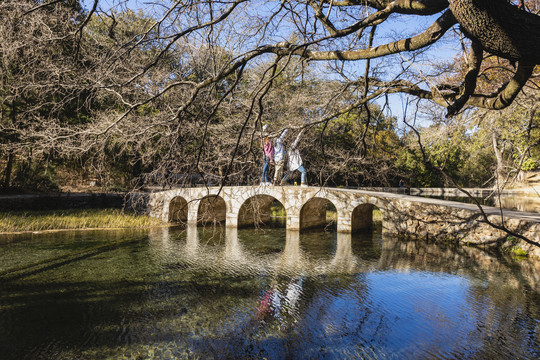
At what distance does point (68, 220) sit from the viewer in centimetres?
1185

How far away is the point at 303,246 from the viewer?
983 cm

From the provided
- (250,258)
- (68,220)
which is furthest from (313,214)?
(68,220)

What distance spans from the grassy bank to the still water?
1.82 m

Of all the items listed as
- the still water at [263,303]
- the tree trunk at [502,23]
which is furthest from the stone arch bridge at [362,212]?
the tree trunk at [502,23]

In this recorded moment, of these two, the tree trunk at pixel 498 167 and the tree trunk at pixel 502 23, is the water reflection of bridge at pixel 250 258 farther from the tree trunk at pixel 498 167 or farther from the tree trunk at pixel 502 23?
the tree trunk at pixel 502 23

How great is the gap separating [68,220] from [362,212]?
9775 millimetres

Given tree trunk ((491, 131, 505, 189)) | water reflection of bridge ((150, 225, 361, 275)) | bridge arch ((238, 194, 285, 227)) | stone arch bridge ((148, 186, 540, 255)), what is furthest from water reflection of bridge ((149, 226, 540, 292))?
bridge arch ((238, 194, 285, 227))

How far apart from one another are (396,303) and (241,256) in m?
4.10

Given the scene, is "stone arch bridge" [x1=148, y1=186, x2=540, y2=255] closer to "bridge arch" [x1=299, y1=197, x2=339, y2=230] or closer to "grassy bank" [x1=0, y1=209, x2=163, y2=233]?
"bridge arch" [x1=299, y1=197, x2=339, y2=230]

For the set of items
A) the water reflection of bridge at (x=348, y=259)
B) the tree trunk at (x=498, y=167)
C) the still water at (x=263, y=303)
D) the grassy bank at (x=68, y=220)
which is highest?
the tree trunk at (x=498, y=167)

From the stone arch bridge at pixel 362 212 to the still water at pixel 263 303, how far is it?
2.55 feet

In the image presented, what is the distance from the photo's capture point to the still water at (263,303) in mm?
4020

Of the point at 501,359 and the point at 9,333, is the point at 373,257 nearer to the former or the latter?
the point at 501,359

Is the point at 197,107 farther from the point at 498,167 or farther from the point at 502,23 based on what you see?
the point at 502,23
